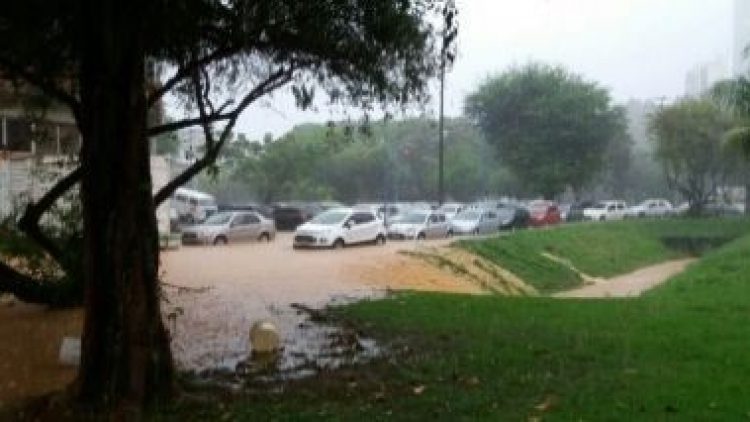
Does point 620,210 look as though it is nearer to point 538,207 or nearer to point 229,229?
point 538,207

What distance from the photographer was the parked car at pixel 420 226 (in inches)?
1722

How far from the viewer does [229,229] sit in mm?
40500

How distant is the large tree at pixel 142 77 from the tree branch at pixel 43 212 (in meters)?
0.06

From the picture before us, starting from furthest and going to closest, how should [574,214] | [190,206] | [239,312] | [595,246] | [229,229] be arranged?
1. [574,214]
2. [190,206]
3. [595,246]
4. [229,229]
5. [239,312]

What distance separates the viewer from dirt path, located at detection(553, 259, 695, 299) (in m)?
33.2

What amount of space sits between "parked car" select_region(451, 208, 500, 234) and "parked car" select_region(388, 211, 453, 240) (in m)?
1.41

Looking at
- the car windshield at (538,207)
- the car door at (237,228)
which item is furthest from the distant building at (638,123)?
the car door at (237,228)

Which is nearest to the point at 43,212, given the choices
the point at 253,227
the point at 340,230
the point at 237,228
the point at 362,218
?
the point at 340,230

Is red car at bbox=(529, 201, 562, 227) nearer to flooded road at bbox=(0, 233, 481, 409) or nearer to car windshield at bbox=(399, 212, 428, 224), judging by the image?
car windshield at bbox=(399, 212, 428, 224)

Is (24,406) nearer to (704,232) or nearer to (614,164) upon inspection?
(704,232)

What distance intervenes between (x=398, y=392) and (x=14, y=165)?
92.1ft

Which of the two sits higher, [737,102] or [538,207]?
[737,102]

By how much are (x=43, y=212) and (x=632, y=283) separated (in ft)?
89.4

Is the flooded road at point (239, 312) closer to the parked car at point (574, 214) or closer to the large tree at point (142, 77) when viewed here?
the large tree at point (142, 77)
